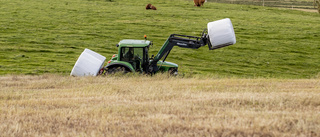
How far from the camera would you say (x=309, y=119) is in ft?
30.6

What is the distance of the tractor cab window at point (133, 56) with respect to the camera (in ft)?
62.8

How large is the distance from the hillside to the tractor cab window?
3245mm

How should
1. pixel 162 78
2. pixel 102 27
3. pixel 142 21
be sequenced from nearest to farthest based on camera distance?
pixel 162 78 → pixel 102 27 → pixel 142 21

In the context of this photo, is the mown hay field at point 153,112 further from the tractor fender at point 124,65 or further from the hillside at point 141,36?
the hillside at point 141,36

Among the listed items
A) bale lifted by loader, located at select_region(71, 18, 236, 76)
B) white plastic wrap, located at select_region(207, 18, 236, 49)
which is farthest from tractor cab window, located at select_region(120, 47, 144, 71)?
white plastic wrap, located at select_region(207, 18, 236, 49)

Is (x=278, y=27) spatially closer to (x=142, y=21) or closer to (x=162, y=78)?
(x=142, y=21)

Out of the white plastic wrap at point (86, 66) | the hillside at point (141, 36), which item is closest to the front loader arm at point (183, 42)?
the white plastic wrap at point (86, 66)

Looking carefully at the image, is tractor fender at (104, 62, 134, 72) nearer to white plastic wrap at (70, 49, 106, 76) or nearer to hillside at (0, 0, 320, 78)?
white plastic wrap at (70, 49, 106, 76)

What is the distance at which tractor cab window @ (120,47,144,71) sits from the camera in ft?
62.8

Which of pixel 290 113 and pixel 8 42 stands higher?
pixel 290 113

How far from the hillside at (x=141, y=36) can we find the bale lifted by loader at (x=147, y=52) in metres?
2.67

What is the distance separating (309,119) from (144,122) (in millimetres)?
3626

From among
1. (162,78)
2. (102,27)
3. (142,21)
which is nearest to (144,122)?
(162,78)

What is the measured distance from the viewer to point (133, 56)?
1925 cm
